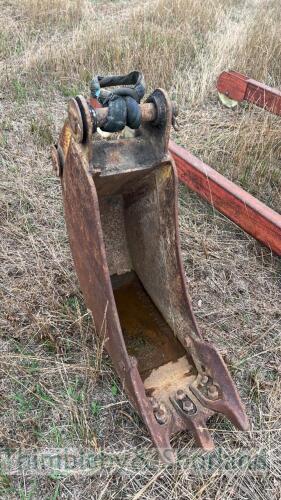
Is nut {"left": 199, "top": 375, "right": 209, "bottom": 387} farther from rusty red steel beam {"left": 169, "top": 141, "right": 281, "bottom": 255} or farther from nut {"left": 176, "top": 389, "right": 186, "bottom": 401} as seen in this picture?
rusty red steel beam {"left": 169, "top": 141, "right": 281, "bottom": 255}

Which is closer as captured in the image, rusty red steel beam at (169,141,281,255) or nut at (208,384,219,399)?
nut at (208,384,219,399)

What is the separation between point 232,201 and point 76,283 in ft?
3.40

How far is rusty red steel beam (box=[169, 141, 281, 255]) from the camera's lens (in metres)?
2.69

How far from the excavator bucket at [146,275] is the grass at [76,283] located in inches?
5.9

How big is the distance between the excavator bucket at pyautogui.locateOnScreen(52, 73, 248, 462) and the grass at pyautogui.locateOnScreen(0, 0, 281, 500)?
15cm

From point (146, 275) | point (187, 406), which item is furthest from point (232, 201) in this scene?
point (187, 406)

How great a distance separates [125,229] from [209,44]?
3.77m

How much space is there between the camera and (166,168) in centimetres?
199

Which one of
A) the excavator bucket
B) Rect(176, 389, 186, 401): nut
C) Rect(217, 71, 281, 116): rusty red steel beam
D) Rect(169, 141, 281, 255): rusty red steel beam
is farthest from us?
Rect(217, 71, 281, 116): rusty red steel beam

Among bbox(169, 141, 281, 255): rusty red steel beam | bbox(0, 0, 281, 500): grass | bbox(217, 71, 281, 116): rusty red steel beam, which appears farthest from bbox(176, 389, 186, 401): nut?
bbox(217, 71, 281, 116): rusty red steel beam

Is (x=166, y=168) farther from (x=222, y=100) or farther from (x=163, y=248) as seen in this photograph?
(x=222, y=100)

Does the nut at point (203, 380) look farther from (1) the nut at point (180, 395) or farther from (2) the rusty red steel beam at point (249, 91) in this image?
(2) the rusty red steel beam at point (249, 91)

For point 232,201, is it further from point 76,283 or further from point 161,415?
point 161,415

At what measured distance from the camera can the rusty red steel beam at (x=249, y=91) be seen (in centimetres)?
376
